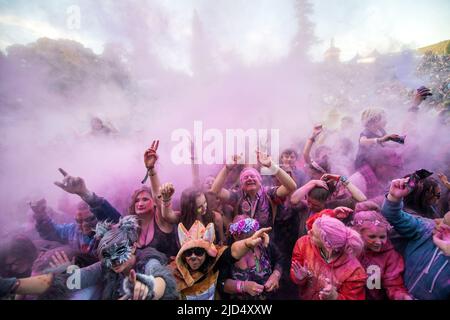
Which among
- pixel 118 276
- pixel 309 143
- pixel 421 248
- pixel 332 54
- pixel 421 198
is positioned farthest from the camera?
pixel 332 54

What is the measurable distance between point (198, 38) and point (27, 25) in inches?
73.6

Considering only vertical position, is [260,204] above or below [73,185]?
below

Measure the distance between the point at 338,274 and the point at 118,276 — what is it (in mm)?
2145

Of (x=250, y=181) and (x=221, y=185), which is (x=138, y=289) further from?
(x=250, y=181)

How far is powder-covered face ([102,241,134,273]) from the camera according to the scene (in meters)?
3.18

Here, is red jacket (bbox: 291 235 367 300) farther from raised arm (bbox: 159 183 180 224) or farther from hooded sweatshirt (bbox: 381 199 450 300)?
raised arm (bbox: 159 183 180 224)

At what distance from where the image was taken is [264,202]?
351 centimetres

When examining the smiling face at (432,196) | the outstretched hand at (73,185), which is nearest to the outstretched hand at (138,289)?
the outstretched hand at (73,185)

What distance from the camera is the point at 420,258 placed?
3324 mm

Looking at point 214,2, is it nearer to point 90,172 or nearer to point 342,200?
point 90,172

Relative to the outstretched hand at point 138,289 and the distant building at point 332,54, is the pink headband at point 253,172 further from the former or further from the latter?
the distant building at point 332,54

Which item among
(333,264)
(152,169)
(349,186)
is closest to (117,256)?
(152,169)

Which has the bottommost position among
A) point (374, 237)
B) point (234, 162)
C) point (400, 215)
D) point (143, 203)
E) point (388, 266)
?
point (388, 266)

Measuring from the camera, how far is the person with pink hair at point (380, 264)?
3307mm
